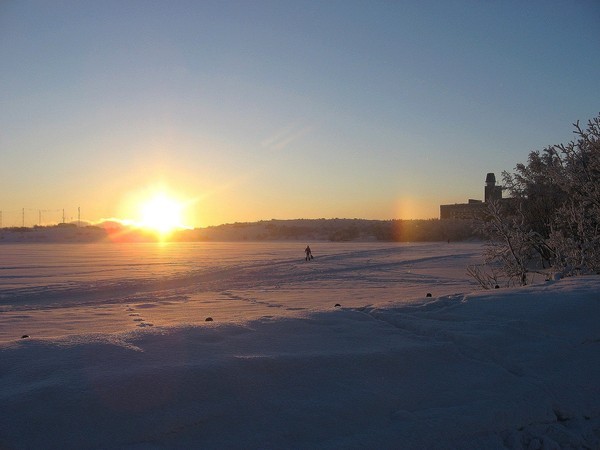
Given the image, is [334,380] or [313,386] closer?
[313,386]

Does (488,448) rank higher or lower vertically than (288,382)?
lower

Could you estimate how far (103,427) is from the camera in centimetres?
360

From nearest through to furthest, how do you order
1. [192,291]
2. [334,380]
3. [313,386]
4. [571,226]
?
1. [313,386]
2. [334,380]
3. [571,226]
4. [192,291]

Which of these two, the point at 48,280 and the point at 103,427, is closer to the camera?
the point at 103,427

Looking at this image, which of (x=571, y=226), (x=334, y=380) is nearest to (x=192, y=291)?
(x=571, y=226)

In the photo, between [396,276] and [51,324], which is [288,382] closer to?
[51,324]

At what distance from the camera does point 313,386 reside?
4234 millimetres

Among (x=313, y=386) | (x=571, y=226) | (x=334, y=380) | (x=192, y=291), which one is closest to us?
(x=313, y=386)

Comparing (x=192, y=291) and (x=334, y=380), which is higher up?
(x=334, y=380)

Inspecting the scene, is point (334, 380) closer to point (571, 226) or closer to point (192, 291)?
point (571, 226)

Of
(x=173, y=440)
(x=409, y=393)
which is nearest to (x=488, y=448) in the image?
(x=409, y=393)

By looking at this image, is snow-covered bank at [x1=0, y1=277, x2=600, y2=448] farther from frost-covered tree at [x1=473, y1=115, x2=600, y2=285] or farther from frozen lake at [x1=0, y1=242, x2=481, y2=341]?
frost-covered tree at [x1=473, y1=115, x2=600, y2=285]

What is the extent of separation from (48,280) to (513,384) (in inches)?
810

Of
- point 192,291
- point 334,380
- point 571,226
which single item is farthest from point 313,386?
point 192,291
